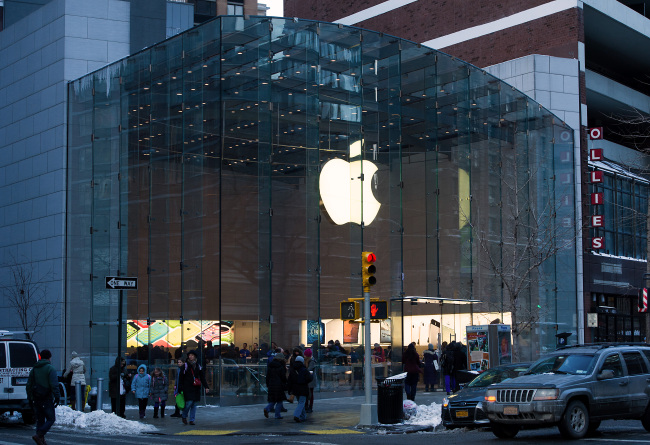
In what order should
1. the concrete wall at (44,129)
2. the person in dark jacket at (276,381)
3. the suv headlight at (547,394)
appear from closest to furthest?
the suv headlight at (547,394)
the person in dark jacket at (276,381)
the concrete wall at (44,129)

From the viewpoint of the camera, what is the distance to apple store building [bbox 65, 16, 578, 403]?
29.1 m

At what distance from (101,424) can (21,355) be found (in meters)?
2.87

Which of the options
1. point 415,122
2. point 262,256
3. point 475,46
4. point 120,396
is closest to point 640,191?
point 475,46

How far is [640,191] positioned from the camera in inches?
2013

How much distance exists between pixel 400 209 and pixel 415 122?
3586 mm

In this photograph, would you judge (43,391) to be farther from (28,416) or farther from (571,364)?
(571,364)

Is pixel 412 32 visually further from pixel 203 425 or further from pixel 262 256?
pixel 203 425

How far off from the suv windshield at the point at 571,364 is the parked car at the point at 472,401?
5.35 feet

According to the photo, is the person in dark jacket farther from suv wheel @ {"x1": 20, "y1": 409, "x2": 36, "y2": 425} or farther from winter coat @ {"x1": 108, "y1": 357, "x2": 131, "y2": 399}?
suv wheel @ {"x1": 20, "y1": 409, "x2": 36, "y2": 425}

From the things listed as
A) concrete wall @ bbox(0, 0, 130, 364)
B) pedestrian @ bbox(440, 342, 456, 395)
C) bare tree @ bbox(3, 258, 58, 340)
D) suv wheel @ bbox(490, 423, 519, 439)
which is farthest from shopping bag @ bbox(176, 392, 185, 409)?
bare tree @ bbox(3, 258, 58, 340)

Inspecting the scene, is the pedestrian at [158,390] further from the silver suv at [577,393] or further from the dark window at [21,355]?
the silver suv at [577,393]

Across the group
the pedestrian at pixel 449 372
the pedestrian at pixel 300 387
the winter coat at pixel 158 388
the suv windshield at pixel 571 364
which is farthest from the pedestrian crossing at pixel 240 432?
the pedestrian at pixel 449 372

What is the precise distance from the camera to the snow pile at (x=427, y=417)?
2004 centimetres

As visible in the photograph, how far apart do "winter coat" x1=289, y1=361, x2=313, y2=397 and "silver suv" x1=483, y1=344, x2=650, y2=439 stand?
640 centimetres
